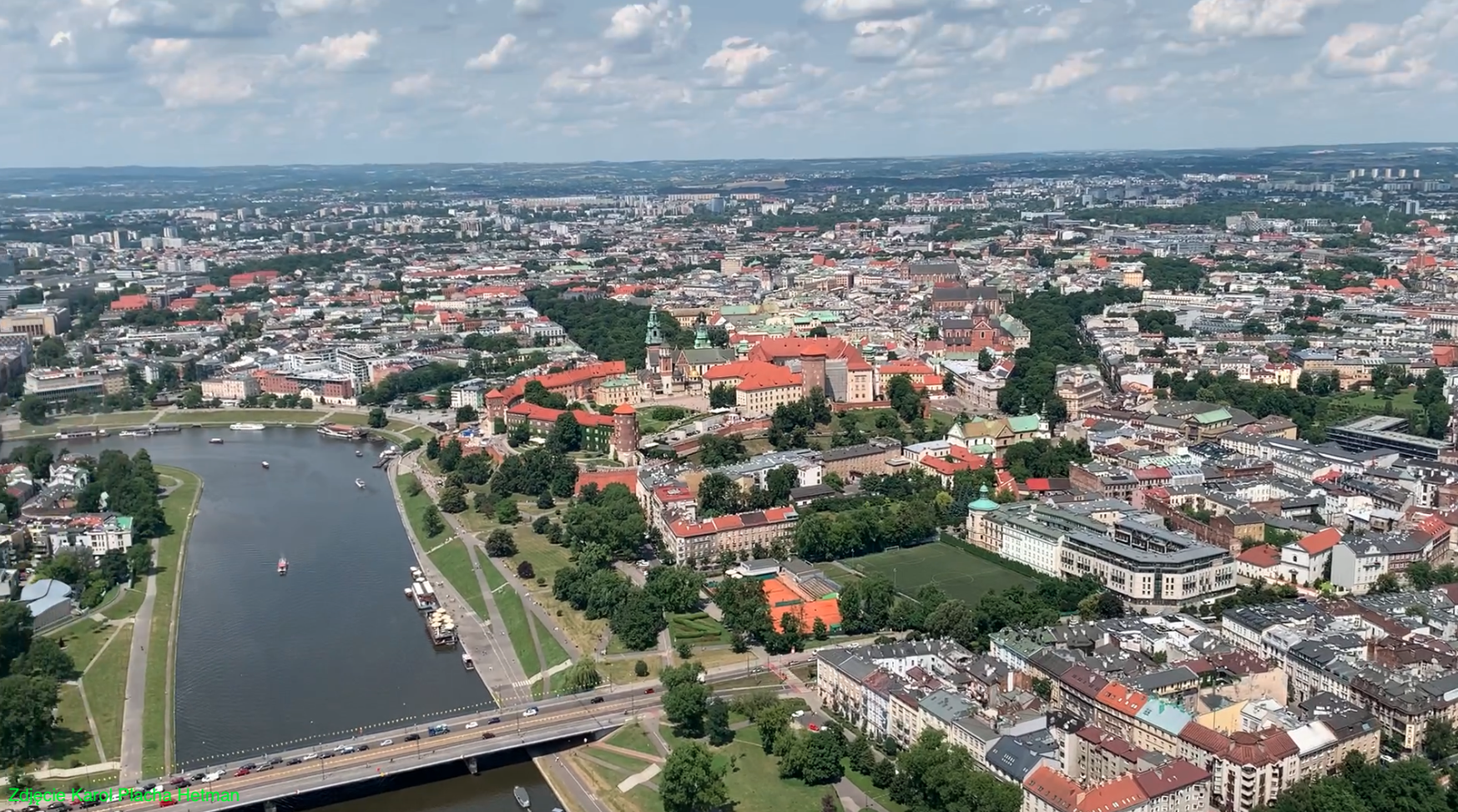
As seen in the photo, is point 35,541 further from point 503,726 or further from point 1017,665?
point 1017,665

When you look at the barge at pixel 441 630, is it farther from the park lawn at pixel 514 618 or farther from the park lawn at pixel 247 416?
the park lawn at pixel 247 416

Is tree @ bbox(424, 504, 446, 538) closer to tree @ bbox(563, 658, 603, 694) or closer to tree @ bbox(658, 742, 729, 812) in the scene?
tree @ bbox(563, 658, 603, 694)

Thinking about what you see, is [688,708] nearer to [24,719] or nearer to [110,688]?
[24,719]

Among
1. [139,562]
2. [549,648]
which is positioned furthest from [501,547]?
[139,562]

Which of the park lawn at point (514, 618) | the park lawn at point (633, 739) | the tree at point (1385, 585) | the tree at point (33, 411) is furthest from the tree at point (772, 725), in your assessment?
the tree at point (33, 411)

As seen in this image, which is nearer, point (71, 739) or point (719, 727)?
point (719, 727)

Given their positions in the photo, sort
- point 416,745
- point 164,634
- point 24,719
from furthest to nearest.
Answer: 1. point 164,634
2. point 416,745
3. point 24,719

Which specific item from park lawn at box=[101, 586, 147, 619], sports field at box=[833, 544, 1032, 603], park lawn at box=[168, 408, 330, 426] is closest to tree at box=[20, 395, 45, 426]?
park lawn at box=[168, 408, 330, 426]
